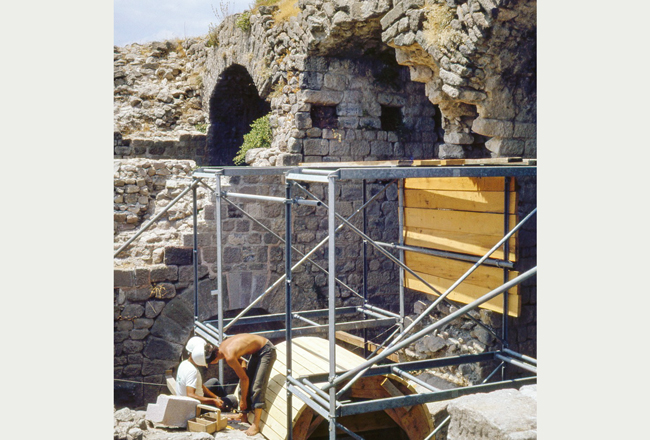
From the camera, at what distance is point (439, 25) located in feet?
19.8

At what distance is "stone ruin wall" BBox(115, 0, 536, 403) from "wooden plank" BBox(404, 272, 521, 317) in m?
0.45

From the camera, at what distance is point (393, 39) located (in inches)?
261

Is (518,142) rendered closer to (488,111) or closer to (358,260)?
(488,111)

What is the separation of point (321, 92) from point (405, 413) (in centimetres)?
430

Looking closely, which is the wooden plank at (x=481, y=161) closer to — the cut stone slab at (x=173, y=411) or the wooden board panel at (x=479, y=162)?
the wooden board panel at (x=479, y=162)

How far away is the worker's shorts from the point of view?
5504 millimetres

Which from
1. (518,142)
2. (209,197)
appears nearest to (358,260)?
(209,197)

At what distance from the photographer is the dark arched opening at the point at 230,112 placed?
38.0 ft

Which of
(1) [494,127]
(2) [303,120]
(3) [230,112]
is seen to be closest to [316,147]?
(2) [303,120]

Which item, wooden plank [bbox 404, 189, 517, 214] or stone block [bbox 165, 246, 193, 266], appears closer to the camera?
wooden plank [bbox 404, 189, 517, 214]

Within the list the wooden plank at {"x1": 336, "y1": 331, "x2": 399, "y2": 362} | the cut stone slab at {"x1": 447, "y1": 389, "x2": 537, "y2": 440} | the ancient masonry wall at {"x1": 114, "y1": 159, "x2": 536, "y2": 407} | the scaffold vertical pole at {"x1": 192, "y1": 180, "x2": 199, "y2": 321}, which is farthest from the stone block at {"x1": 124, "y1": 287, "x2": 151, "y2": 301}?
the cut stone slab at {"x1": 447, "y1": 389, "x2": 537, "y2": 440}

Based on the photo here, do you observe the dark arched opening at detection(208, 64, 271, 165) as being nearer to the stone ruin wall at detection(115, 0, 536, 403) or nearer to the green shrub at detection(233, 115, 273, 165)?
the stone ruin wall at detection(115, 0, 536, 403)

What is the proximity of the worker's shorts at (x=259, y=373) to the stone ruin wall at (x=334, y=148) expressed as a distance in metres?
1.66

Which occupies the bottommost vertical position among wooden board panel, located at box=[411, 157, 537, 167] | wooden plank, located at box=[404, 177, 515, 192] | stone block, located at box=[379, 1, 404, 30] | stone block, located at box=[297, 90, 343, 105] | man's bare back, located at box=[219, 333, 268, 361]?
man's bare back, located at box=[219, 333, 268, 361]
